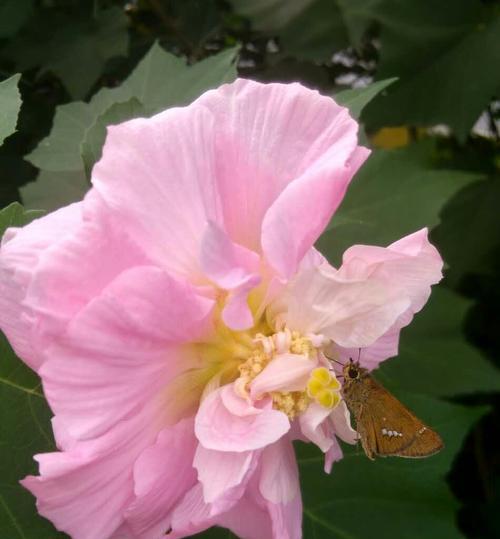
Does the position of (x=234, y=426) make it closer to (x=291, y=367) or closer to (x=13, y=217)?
(x=291, y=367)

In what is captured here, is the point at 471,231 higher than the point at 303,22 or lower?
lower

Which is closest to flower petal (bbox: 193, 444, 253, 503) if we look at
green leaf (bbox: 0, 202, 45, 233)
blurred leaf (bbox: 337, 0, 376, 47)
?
green leaf (bbox: 0, 202, 45, 233)

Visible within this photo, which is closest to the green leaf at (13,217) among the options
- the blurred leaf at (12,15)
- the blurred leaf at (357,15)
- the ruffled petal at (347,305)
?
the ruffled petal at (347,305)

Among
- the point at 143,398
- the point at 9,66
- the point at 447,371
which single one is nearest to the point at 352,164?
the point at 143,398

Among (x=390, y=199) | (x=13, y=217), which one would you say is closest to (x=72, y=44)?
(x=390, y=199)

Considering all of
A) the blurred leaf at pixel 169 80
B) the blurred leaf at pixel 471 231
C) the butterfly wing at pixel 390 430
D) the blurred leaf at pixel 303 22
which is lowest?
the blurred leaf at pixel 471 231

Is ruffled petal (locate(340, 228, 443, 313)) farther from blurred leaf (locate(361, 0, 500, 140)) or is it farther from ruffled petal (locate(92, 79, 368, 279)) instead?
blurred leaf (locate(361, 0, 500, 140))

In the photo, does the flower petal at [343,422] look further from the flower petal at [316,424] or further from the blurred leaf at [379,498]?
the blurred leaf at [379,498]
